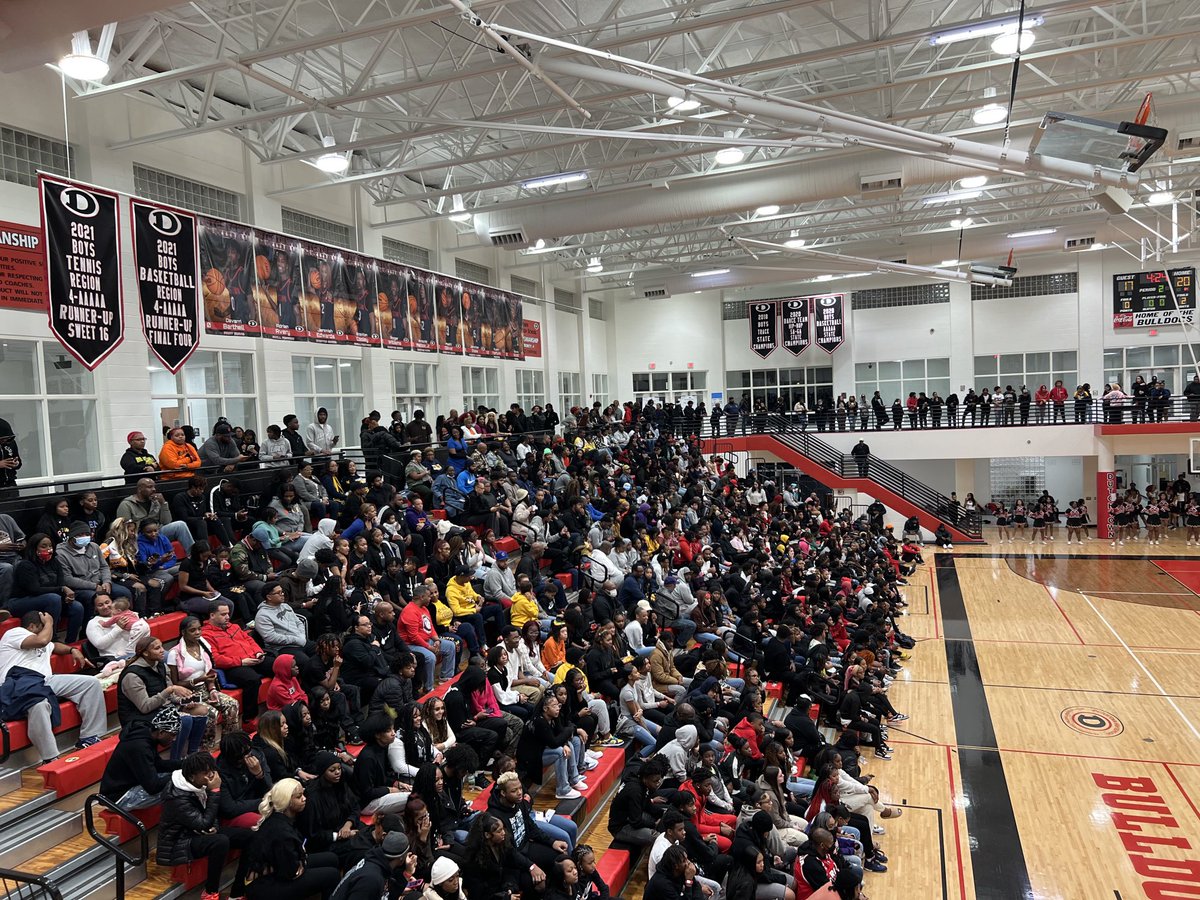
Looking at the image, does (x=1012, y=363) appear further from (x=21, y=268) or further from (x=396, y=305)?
(x=21, y=268)

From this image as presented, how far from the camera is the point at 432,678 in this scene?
7.73 metres

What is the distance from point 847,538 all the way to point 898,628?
14.2 feet

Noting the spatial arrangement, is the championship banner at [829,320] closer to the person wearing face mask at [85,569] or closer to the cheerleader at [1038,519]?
the cheerleader at [1038,519]

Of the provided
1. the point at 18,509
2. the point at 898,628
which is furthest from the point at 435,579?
the point at 898,628

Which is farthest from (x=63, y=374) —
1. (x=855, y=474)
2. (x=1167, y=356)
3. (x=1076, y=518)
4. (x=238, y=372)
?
(x=1167, y=356)

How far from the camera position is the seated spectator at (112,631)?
250 inches

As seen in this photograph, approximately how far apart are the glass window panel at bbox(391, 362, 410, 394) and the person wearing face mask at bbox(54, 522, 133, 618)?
12.4 m

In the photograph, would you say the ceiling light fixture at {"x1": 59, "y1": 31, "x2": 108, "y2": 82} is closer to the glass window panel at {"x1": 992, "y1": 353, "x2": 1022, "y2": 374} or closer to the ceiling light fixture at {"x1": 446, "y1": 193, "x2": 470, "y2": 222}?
the ceiling light fixture at {"x1": 446, "y1": 193, "x2": 470, "y2": 222}

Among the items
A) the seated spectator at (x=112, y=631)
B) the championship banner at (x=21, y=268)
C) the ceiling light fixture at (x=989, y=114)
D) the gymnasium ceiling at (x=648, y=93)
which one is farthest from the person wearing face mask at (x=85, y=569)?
the ceiling light fixture at (x=989, y=114)

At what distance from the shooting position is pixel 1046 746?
10.6 m

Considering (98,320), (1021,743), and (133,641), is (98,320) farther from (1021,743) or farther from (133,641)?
(1021,743)

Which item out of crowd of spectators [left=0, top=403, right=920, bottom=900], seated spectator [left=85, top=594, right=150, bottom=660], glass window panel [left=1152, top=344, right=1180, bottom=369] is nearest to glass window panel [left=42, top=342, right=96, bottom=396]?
crowd of spectators [left=0, top=403, right=920, bottom=900]

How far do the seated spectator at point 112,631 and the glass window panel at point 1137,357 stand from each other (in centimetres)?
3133

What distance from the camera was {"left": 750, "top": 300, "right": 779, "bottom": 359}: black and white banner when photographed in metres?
30.6
